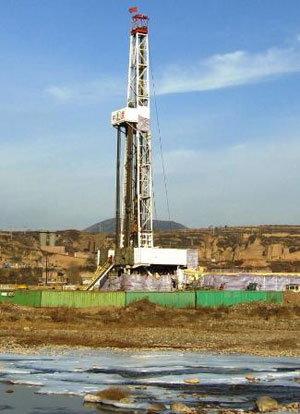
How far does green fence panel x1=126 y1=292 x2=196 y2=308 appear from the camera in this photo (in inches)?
1981

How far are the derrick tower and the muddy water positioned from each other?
3637 cm

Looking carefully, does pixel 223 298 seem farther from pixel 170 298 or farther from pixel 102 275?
pixel 102 275

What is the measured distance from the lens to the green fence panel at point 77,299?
161 ft

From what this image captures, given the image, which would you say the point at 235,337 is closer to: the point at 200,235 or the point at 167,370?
the point at 167,370

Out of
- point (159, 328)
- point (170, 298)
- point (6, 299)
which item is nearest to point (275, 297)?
point (170, 298)

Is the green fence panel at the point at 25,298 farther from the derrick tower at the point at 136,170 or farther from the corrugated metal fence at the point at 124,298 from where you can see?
the derrick tower at the point at 136,170

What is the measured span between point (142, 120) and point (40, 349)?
38191 mm

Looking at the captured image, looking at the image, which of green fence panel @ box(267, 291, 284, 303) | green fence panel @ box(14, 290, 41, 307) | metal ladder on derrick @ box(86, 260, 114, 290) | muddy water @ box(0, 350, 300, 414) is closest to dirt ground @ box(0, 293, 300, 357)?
green fence panel @ box(267, 291, 284, 303)

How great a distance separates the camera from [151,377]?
1886 centimetres

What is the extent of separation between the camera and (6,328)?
38.8 meters

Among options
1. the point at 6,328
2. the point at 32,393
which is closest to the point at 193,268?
the point at 6,328

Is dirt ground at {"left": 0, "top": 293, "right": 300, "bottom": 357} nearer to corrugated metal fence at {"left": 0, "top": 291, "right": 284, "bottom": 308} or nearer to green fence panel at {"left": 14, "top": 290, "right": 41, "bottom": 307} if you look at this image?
corrugated metal fence at {"left": 0, "top": 291, "right": 284, "bottom": 308}

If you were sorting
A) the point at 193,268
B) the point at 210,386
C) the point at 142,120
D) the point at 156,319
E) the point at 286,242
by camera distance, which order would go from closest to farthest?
the point at 210,386
the point at 156,319
the point at 142,120
the point at 193,268
the point at 286,242

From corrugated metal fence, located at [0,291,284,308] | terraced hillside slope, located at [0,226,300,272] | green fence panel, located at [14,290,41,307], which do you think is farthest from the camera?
terraced hillside slope, located at [0,226,300,272]
